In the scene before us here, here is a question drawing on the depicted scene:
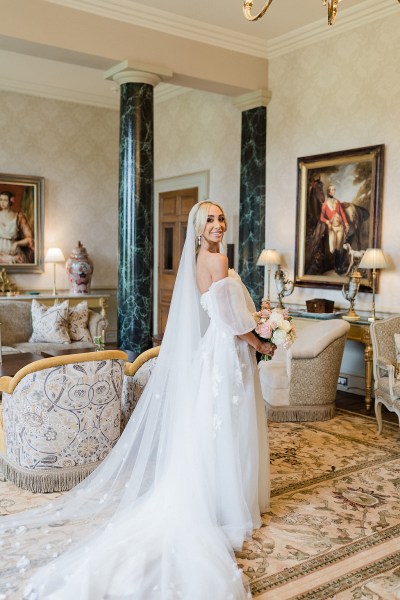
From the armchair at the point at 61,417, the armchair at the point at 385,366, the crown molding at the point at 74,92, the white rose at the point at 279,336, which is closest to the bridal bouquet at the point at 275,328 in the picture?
the white rose at the point at 279,336

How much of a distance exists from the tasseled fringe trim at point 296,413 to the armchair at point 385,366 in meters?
0.64

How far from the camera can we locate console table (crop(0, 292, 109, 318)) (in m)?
9.19

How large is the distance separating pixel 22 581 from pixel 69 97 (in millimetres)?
8562

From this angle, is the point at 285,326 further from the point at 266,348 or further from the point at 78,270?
the point at 78,270

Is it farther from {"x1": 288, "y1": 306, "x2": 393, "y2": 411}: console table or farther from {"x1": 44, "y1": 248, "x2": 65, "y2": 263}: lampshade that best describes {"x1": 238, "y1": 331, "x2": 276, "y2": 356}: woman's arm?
{"x1": 44, "y1": 248, "x2": 65, "y2": 263}: lampshade

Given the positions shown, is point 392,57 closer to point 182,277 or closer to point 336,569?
point 182,277

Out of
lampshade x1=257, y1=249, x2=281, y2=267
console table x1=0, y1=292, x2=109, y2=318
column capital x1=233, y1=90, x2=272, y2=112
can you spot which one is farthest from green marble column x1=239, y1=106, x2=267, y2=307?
console table x1=0, y1=292, x2=109, y2=318

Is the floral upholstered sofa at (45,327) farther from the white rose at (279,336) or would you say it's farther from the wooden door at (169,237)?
the white rose at (279,336)

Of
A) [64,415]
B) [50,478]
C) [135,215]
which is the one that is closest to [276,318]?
[64,415]

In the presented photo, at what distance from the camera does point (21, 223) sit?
31.8ft

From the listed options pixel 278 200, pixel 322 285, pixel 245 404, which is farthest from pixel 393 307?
pixel 245 404

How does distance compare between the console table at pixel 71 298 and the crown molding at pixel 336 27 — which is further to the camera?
the console table at pixel 71 298

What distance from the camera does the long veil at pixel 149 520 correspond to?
279cm

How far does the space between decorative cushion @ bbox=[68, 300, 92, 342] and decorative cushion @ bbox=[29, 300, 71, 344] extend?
14 centimetres
